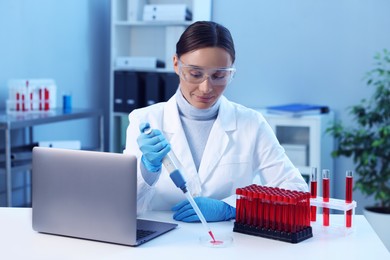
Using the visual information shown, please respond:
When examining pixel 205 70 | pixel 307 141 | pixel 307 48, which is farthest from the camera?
pixel 307 48

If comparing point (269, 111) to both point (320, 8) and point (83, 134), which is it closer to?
point (320, 8)

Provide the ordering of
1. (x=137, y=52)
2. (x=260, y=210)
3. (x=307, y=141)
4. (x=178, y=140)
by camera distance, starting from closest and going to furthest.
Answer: (x=260, y=210)
(x=178, y=140)
(x=307, y=141)
(x=137, y=52)

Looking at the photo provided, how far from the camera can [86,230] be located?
1.61 meters

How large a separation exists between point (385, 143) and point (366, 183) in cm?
26

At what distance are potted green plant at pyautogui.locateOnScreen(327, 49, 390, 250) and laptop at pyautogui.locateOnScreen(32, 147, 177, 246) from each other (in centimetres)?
225

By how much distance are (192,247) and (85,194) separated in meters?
0.30

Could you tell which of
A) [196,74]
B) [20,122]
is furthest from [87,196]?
[20,122]

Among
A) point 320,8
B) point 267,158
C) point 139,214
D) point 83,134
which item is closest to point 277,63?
point 320,8

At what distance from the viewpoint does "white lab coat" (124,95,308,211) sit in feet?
6.82

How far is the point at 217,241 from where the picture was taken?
5.31ft

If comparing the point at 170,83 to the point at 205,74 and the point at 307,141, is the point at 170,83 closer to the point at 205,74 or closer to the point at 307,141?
the point at 307,141

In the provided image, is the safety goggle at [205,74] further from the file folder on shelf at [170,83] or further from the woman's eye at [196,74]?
the file folder on shelf at [170,83]

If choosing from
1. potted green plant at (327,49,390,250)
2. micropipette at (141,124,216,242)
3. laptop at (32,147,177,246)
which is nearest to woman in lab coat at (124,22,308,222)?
micropipette at (141,124,216,242)

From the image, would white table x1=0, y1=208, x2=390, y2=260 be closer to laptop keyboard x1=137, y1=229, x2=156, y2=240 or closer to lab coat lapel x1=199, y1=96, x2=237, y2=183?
laptop keyboard x1=137, y1=229, x2=156, y2=240
